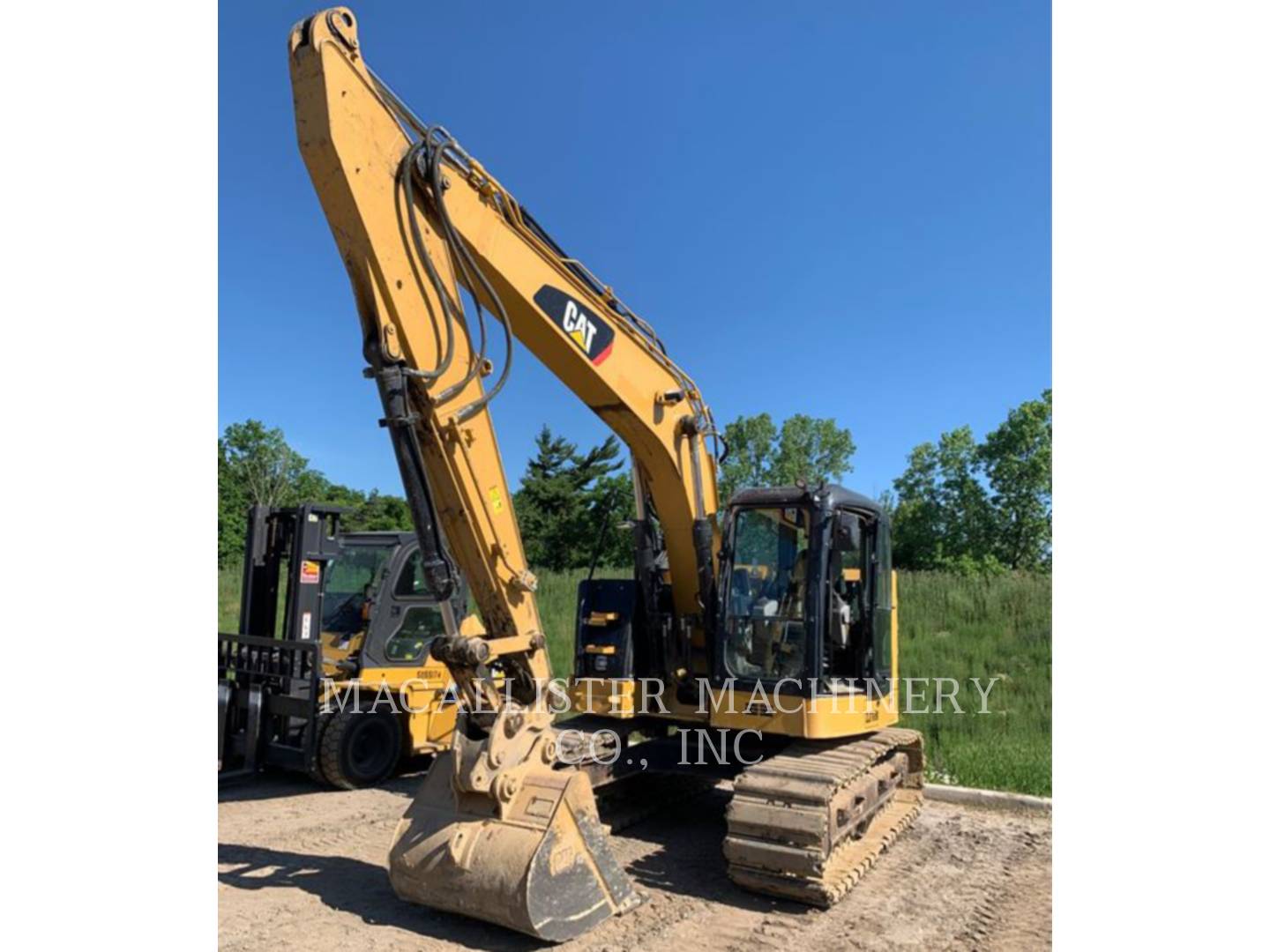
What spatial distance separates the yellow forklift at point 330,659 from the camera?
302 inches

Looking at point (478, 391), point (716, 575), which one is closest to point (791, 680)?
point (716, 575)

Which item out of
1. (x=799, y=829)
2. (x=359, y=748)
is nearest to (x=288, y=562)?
(x=359, y=748)

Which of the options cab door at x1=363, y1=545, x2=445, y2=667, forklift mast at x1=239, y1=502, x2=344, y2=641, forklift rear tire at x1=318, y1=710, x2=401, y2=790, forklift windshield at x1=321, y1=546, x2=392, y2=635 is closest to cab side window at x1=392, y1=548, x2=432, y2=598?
cab door at x1=363, y1=545, x2=445, y2=667

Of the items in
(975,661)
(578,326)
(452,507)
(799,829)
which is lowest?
(799,829)

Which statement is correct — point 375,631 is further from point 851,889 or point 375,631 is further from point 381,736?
point 851,889

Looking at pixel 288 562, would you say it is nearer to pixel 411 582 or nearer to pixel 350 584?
pixel 350 584

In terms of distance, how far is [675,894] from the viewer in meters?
5.40

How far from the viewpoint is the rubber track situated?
16.7ft

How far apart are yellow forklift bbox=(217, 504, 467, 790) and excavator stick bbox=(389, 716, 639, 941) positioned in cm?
285

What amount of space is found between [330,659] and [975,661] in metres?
8.81

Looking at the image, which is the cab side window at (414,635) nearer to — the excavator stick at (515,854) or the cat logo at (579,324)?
the excavator stick at (515,854)

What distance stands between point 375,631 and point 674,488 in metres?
3.66

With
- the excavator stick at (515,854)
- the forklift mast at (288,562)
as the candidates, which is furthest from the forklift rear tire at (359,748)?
the excavator stick at (515,854)
